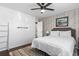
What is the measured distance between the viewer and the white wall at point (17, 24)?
313 centimetres

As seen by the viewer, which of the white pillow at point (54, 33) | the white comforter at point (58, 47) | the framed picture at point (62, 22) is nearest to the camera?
the white comforter at point (58, 47)

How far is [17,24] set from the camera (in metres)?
3.52

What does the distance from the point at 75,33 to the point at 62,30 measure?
1.97 feet


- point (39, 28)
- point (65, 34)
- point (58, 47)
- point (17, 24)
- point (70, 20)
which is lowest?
point (58, 47)

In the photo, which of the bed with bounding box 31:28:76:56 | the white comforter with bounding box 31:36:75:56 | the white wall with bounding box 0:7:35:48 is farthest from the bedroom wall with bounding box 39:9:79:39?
the white comforter with bounding box 31:36:75:56

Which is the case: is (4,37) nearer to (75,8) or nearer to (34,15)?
(34,15)

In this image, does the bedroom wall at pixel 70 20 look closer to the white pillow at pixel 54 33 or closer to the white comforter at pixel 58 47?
the white pillow at pixel 54 33

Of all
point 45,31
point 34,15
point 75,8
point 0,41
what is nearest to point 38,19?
point 34,15

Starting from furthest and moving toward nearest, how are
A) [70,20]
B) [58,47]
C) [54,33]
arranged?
1. [54,33]
2. [70,20]
3. [58,47]

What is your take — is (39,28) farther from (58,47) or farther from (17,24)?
(58,47)

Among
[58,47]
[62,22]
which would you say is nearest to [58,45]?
[58,47]

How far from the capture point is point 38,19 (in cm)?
360

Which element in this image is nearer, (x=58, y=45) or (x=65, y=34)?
(x=58, y=45)

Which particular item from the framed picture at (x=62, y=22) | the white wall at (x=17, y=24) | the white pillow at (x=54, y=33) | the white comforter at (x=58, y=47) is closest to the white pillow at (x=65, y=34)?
the white pillow at (x=54, y=33)
